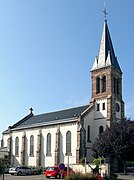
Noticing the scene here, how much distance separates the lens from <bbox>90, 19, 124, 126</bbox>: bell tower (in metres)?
53.1

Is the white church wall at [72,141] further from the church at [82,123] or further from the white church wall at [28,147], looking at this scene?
the white church wall at [28,147]

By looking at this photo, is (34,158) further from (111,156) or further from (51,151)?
(111,156)

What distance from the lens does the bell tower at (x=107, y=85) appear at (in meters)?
53.1

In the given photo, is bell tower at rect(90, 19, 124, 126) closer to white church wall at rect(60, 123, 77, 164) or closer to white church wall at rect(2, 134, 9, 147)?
white church wall at rect(60, 123, 77, 164)

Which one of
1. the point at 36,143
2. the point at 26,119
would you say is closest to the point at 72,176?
the point at 36,143

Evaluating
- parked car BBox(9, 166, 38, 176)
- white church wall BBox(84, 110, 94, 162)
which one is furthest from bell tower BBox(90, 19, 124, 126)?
parked car BBox(9, 166, 38, 176)

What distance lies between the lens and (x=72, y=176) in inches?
958

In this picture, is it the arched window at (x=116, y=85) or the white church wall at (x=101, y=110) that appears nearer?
the white church wall at (x=101, y=110)

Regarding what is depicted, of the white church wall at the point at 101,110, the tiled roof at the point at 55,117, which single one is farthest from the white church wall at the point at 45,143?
the white church wall at the point at 101,110

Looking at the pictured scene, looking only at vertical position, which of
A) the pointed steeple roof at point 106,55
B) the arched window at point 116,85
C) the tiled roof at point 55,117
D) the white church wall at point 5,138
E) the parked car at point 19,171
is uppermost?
the pointed steeple roof at point 106,55

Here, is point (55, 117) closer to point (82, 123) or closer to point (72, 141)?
point (72, 141)

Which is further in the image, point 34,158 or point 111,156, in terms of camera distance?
point 34,158

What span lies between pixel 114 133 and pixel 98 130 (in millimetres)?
7577

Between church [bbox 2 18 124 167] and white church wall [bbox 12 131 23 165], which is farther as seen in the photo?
white church wall [bbox 12 131 23 165]
